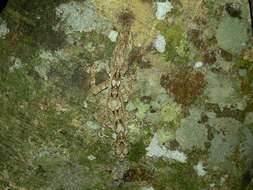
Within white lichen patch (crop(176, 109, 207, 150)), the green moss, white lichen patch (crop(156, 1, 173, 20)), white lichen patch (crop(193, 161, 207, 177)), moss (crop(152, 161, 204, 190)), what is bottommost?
moss (crop(152, 161, 204, 190))

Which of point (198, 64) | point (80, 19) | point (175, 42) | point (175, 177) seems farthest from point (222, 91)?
point (80, 19)

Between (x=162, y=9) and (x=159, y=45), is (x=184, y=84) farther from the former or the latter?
(x=162, y=9)

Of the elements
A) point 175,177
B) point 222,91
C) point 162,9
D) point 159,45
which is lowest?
point 175,177

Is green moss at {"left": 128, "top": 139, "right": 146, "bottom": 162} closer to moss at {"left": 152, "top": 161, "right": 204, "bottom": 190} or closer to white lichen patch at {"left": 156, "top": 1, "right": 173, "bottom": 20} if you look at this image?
moss at {"left": 152, "top": 161, "right": 204, "bottom": 190}

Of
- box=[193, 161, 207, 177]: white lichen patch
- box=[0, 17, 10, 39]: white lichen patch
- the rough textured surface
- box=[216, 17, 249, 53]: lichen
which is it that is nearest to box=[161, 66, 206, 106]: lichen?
the rough textured surface

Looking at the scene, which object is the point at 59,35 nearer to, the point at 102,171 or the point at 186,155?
the point at 102,171

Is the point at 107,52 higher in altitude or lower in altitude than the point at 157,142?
higher

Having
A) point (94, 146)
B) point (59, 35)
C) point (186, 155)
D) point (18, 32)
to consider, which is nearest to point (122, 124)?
point (94, 146)
